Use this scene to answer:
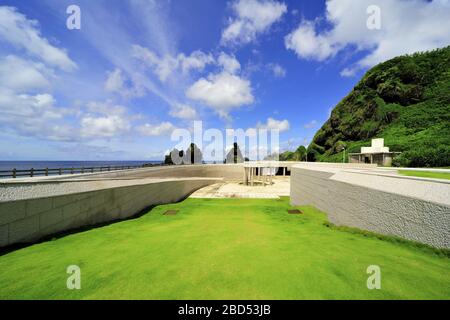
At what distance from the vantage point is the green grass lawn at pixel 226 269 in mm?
2982

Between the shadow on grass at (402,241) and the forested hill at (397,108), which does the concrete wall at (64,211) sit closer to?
the shadow on grass at (402,241)

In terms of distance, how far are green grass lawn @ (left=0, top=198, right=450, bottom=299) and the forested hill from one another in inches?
1737

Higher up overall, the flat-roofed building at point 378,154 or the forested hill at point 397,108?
the forested hill at point 397,108

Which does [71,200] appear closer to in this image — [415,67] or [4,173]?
[4,173]

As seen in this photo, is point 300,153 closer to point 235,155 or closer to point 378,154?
point 235,155

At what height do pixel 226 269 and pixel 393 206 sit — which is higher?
pixel 393 206

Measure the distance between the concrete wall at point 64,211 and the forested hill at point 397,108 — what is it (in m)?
47.0

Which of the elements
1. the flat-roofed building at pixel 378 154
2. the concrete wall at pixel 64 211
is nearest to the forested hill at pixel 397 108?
the flat-roofed building at pixel 378 154

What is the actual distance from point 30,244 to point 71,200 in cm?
169

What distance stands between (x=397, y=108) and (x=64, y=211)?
7312 cm

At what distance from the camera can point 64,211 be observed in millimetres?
6301

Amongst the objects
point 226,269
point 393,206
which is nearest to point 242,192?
point 393,206
